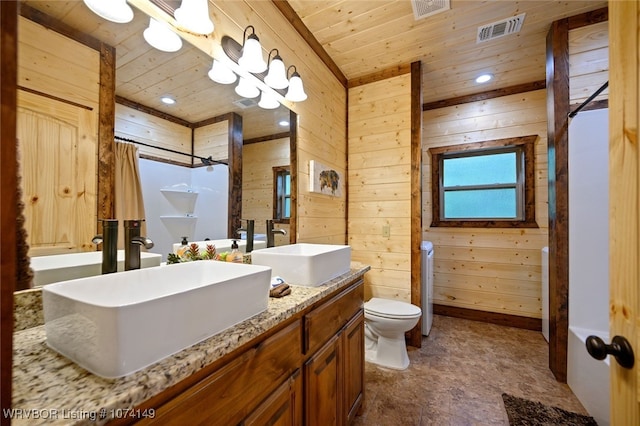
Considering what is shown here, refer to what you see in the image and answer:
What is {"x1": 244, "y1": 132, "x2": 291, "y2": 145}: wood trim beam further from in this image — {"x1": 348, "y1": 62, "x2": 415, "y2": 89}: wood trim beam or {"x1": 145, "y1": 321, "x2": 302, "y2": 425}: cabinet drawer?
{"x1": 348, "y1": 62, "x2": 415, "y2": 89}: wood trim beam

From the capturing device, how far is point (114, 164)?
94 cm

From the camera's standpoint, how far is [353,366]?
1.48m

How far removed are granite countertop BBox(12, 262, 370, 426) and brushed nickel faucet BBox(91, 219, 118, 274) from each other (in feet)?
0.74

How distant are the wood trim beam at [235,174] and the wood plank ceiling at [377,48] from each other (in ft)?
0.27

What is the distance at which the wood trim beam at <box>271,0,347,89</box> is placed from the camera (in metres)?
1.83

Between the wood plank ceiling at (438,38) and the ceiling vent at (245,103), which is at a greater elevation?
the wood plank ceiling at (438,38)

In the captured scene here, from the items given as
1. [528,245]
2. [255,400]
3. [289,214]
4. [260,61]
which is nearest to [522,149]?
[528,245]

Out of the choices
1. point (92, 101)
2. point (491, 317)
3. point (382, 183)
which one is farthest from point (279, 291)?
point (491, 317)

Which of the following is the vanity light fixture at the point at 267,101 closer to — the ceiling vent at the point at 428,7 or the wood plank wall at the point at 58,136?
the wood plank wall at the point at 58,136

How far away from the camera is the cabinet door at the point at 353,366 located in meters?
1.38

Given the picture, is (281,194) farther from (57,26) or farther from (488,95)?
(488,95)

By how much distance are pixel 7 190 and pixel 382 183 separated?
8.30ft

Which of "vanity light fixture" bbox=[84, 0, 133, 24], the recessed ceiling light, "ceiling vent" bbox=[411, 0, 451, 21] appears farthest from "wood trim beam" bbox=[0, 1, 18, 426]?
the recessed ceiling light

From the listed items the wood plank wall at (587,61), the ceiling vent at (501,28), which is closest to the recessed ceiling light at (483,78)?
the ceiling vent at (501,28)
